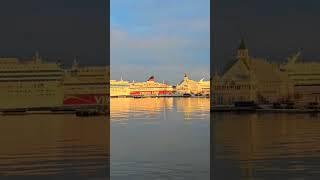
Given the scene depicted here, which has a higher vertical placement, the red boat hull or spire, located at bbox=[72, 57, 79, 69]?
the red boat hull

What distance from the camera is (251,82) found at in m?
12.1

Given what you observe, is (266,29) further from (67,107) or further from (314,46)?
(67,107)

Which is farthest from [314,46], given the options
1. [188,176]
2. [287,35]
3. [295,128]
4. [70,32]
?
[188,176]

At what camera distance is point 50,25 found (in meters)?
7.54

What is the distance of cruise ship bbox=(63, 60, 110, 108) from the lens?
27.8 ft

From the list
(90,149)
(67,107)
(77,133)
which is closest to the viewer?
(90,149)

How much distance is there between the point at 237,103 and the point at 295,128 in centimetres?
295

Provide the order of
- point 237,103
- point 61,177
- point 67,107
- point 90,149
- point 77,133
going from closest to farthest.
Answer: point 61,177 < point 90,149 < point 77,133 < point 67,107 < point 237,103

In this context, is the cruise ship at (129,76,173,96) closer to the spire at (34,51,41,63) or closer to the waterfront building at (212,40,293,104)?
the waterfront building at (212,40,293,104)

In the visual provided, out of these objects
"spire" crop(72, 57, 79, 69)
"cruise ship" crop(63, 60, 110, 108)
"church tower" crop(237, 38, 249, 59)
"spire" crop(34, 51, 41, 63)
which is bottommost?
"cruise ship" crop(63, 60, 110, 108)

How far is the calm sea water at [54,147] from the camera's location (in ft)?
14.3

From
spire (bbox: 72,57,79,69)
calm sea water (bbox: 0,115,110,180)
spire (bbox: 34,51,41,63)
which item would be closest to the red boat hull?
calm sea water (bbox: 0,115,110,180)

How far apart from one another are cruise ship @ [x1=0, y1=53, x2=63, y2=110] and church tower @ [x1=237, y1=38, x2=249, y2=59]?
11.5 feet

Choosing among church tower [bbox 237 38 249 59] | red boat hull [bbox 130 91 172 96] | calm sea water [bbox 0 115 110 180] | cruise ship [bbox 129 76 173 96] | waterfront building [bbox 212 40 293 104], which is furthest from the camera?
red boat hull [bbox 130 91 172 96]
